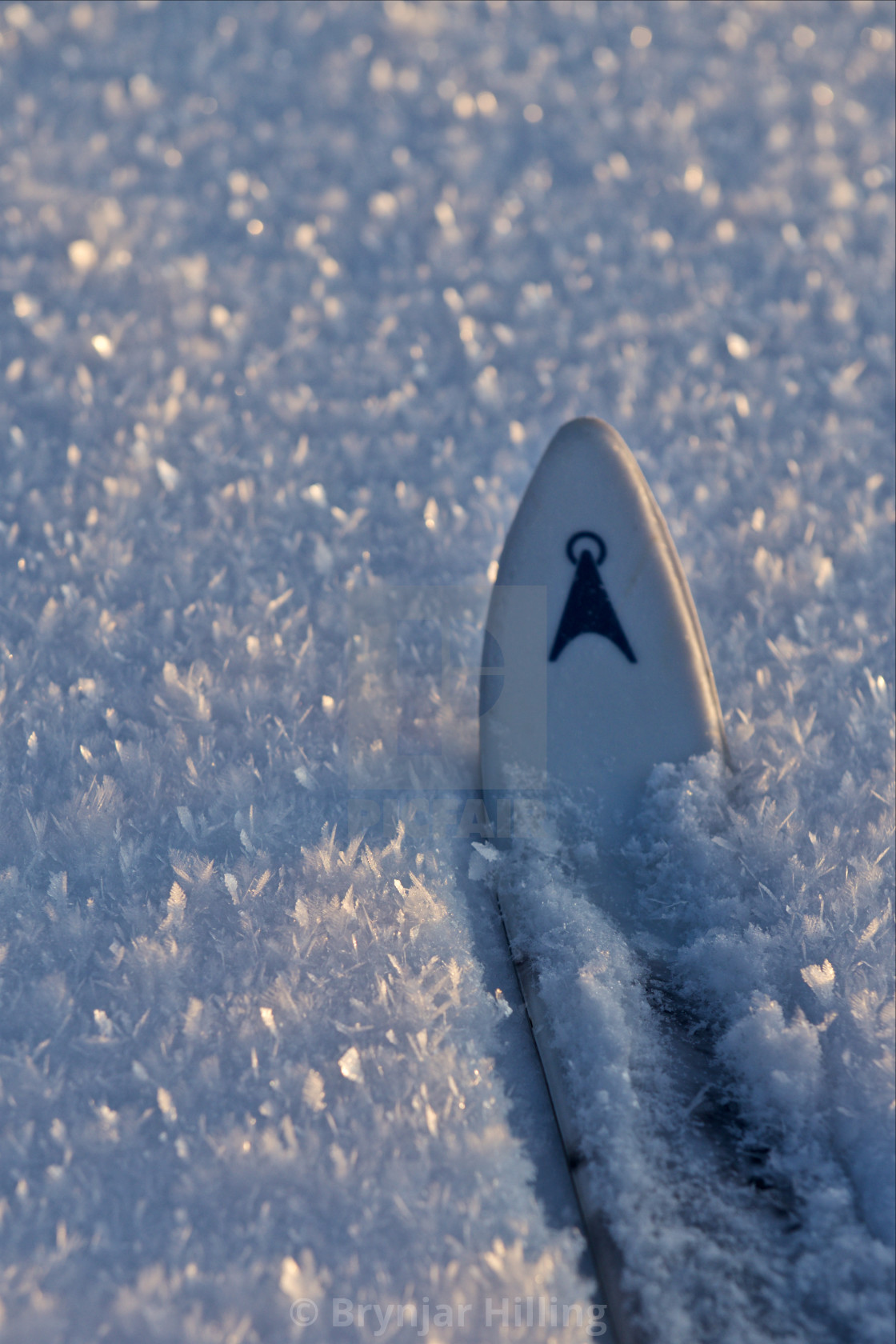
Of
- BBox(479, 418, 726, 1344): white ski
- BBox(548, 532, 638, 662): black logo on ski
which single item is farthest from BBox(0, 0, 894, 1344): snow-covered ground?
BBox(548, 532, 638, 662): black logo on ski

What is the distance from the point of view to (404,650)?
1574 millimetres

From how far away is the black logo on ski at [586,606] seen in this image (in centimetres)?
146

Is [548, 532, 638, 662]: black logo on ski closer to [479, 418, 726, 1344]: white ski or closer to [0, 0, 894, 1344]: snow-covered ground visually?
[479, 418, 726, 1344]: white ski

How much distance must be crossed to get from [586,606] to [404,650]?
340 millimetres

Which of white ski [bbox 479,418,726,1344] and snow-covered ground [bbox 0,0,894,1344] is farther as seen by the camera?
white ski [bbox 479,418,726,1344]

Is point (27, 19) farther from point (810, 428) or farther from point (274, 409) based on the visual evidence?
point (810, 428)

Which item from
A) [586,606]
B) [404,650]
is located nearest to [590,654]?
[586,606]

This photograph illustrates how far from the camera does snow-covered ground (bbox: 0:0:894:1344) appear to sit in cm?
100

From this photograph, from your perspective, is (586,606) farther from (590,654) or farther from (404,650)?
(404,650)

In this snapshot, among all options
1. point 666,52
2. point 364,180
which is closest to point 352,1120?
point 364,180

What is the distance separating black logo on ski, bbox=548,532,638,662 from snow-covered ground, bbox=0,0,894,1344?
192mm

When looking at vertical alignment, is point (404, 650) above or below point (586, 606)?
below

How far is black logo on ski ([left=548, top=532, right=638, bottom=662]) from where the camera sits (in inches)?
57.4

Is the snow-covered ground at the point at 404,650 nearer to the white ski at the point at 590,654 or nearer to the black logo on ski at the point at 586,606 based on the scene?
the white ski at the point at 590,654
